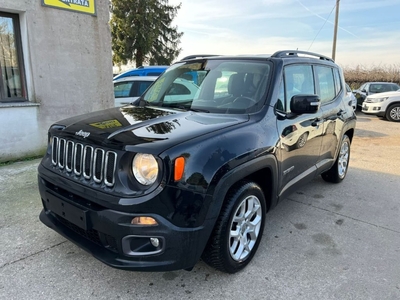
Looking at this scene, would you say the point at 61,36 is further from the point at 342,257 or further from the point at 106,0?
the point at 342,257

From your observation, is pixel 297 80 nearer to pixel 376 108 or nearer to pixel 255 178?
pixel 255 178

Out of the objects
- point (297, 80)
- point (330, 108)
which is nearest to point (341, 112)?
point (330, 108)

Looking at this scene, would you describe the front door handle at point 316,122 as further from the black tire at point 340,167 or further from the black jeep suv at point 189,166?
the black tire at point 340,167

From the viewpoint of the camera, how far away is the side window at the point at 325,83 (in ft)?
12.9

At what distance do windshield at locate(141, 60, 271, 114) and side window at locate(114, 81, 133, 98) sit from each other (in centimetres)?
487

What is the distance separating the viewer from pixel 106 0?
678cm

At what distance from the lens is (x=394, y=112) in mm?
13055

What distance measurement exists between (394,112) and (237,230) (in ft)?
43.4

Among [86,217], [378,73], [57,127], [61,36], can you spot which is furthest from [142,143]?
[378,73]

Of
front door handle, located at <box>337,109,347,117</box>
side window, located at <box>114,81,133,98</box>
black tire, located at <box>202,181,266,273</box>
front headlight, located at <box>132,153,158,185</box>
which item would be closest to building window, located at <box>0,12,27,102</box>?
side window, located at <box>114,81,133,98</box>

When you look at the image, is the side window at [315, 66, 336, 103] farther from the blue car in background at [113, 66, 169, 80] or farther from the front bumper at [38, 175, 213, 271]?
the blue car in background at [113, 66, 169, 80]

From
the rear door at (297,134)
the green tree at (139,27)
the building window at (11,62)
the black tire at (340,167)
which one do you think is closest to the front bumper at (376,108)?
the black tire at (340,167)

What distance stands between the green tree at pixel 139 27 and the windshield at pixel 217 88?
23912 millimetres

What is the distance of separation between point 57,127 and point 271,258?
2.24 metres
